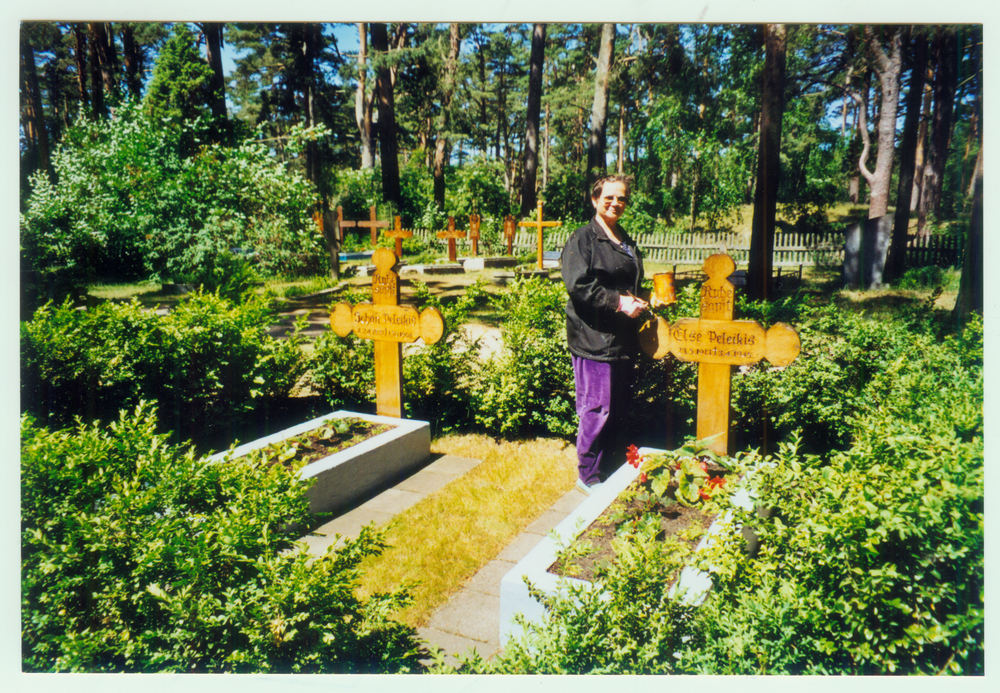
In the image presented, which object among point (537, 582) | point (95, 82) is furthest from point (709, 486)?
point (95, 82)

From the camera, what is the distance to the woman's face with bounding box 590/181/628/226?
3494mm

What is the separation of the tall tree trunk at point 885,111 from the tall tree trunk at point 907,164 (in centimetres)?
15

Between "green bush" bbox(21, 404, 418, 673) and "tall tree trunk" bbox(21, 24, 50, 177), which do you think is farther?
"tall tree trunk" bbox(21, 24, 50, 177)

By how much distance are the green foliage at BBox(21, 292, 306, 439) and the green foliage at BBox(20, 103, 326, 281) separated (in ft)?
10.2

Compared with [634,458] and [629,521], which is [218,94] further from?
[629,521]

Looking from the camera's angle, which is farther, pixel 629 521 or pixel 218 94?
pixel 218 94

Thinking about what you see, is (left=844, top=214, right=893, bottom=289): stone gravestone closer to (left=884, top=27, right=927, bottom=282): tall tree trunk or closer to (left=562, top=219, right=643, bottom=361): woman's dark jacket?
(left=884, top=27, right=927, bottom=282): tall tree trunk

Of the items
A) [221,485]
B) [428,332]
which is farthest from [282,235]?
[221,485]

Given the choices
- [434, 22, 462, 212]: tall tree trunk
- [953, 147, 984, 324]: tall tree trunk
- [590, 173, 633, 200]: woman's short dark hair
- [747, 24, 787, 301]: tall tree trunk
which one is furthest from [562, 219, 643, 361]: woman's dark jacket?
[434, 22, 462, 212]: tall tree trunk

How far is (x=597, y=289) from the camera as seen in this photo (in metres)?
3.49

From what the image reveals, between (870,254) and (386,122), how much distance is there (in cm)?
995

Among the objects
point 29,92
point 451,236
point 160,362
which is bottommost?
point 160,362

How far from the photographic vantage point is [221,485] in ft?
7.43

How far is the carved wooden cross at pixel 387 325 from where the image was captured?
459 cm
